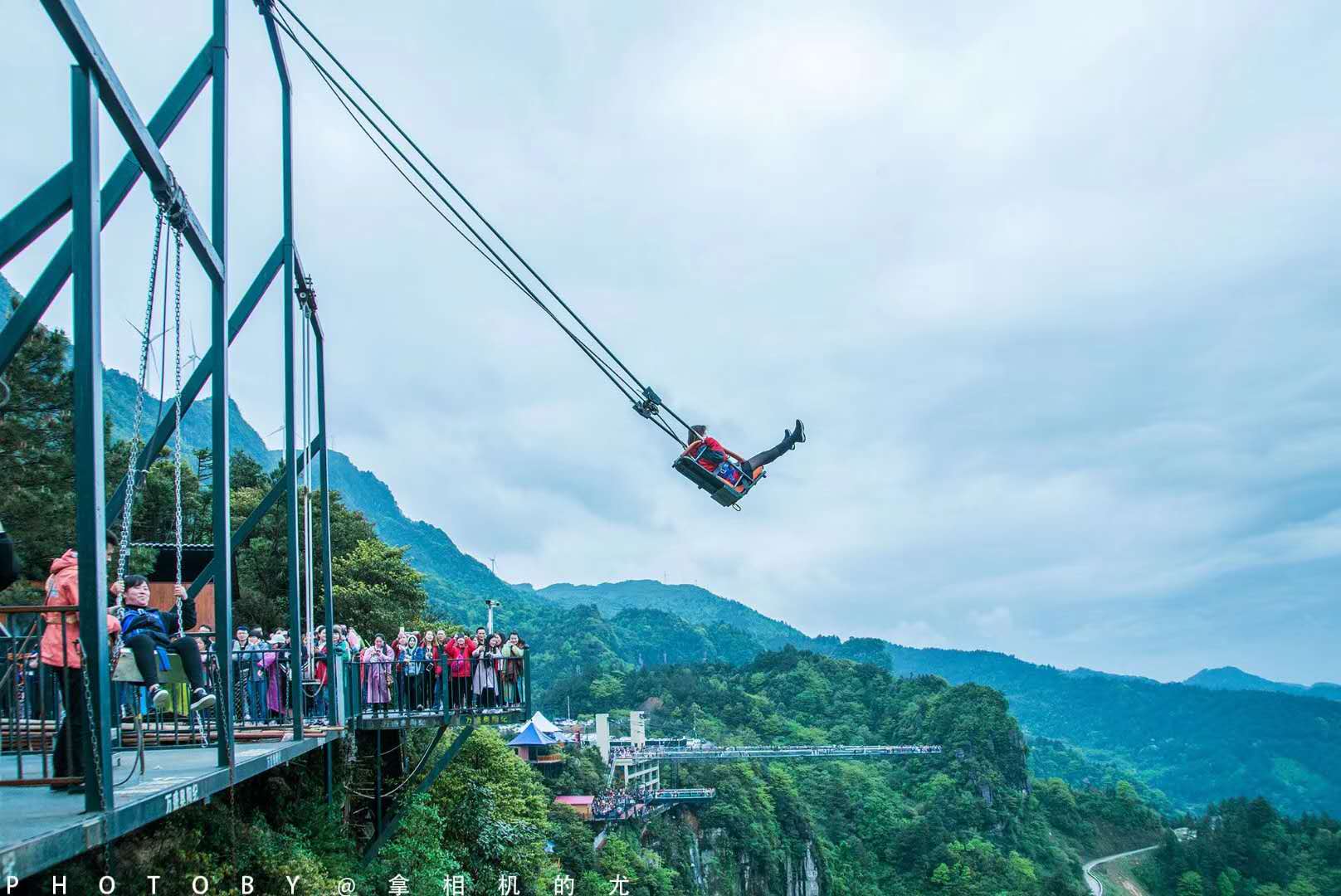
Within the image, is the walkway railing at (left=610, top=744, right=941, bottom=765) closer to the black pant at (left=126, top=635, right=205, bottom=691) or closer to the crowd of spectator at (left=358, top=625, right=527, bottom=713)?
the crowd of spectator at (left=358, top=625, right=527, bottom=713)

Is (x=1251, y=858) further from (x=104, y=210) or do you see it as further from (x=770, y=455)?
(x=104, y=210)

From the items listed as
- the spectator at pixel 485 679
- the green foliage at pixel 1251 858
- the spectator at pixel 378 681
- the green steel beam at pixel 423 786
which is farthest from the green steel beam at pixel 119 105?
the green foliage at pixel 1251 858

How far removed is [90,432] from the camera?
5.34 metres

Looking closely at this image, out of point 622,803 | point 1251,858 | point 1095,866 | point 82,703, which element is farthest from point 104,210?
point 1095,866

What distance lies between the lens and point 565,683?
587ft

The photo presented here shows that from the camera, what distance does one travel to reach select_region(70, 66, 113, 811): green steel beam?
17.4 feet

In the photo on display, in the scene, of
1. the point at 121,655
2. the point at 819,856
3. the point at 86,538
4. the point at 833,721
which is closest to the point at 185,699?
the point at 121,655

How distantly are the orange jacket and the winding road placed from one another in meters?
117

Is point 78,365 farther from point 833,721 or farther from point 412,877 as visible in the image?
point 833,721

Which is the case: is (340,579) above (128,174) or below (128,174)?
below

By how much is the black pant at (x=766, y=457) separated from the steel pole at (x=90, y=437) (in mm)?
8748

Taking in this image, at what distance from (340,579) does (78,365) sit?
26.1 meters

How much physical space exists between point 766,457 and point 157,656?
800 centimetres

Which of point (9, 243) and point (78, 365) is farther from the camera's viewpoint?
point (9, 243)
